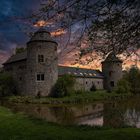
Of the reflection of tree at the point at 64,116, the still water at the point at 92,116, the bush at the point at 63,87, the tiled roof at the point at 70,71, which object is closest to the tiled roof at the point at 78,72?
the tiled roof at the point at 70,71

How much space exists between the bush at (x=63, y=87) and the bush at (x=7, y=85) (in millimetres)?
7081

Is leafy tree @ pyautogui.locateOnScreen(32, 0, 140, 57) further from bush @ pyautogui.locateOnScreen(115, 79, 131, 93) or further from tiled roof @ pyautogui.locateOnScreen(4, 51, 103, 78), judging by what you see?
bush @ pyautogui.locateOnScreen(115, 79, 131, 93)

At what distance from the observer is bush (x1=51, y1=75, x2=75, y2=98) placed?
3494cm

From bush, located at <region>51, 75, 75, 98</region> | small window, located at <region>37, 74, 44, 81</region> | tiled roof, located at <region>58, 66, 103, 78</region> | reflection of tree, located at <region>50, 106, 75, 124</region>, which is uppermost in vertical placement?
tiled roof, located at <region>58, 66, 103, 78</region>

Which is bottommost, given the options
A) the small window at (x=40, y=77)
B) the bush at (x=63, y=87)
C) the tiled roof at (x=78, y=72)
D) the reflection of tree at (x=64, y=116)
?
the reflection of tree at (x=64, y=116)

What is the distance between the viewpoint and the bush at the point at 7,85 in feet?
121

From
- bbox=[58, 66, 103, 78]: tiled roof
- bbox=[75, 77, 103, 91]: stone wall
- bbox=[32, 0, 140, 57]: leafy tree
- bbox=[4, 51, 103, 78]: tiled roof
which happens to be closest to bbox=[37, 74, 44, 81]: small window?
bbox=[4, 51, 103, 78]: tiled roof

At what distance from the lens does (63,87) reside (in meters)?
35.1

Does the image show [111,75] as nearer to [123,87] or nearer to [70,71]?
[123,87]

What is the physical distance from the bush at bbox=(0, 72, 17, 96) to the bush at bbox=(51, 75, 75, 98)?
23.2 feet

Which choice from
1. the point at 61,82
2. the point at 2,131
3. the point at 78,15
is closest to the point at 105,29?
the point at 78,15

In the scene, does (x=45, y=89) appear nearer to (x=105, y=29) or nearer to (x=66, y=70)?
(x=66, y=70)

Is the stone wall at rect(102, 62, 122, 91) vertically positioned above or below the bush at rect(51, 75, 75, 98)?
above

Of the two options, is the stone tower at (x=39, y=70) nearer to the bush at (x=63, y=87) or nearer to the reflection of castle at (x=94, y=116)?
the bush at (x=63, y=87)
